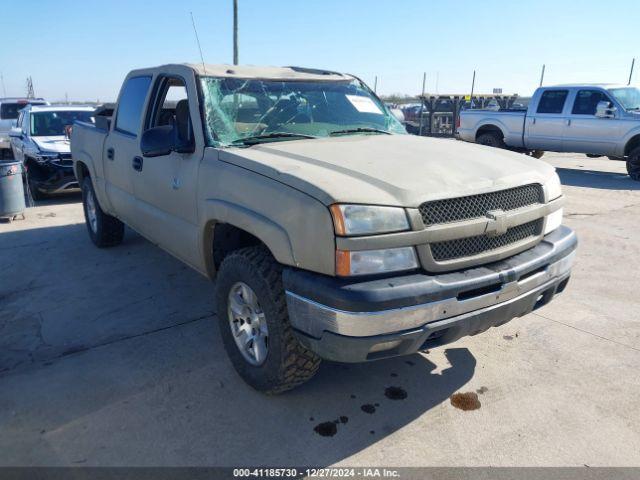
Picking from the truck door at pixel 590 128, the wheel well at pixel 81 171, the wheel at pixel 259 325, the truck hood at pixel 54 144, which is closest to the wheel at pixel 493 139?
the truck door at pixel 590 128

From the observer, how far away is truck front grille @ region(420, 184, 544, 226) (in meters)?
2.46

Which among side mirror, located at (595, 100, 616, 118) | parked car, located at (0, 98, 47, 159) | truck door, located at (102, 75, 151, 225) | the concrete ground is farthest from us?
parked car, located at (0, 98, 47, 159)

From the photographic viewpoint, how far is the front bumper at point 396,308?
7.38ft

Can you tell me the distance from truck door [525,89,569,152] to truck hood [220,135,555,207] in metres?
9.87

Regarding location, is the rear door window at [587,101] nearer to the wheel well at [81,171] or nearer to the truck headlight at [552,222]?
the truck headlight at [552,222]

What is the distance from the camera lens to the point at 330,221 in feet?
7.49

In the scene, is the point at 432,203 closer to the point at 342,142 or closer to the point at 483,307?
the point at 483,307

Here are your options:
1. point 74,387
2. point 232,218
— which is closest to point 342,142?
point 232,218

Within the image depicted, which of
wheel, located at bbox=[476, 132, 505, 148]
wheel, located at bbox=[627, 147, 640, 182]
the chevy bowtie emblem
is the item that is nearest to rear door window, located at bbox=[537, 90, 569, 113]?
wheel, located at bbox=[476, 132, 505, 148]

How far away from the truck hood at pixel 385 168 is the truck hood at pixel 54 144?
6877mm

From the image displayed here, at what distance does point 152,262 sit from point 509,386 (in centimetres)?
383

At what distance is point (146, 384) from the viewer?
3.11m

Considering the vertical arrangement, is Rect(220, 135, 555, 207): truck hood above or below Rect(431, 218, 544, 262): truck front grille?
above

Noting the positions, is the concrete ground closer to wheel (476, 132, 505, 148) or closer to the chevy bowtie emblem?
the chevy bowtie emblem
